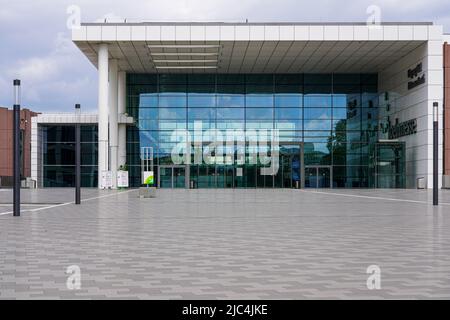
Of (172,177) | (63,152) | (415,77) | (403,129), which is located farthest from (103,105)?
(403,129)

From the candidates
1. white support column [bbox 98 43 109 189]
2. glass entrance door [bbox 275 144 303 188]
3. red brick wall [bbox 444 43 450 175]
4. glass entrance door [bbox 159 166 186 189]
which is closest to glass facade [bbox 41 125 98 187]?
glass entrance door [bbox 159 166 186 189]

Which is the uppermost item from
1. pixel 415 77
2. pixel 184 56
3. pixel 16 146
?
pixel 184 56

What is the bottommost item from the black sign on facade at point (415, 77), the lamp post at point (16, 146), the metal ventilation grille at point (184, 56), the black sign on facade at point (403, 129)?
Result: the lamp post at point (16, 146)

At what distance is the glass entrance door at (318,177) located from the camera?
59188mm

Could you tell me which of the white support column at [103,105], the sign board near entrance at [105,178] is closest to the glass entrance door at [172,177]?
the white support column at [103,105]

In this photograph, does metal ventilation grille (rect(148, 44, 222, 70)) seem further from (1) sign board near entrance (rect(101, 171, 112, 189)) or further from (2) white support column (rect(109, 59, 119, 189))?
(1) sign board near entrance (rect(101, 171, 112, 189))

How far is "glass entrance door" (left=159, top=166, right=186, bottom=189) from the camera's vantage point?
58.7 meters

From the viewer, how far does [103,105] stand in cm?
4856

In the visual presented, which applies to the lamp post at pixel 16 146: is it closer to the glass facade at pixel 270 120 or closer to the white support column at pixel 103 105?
the white support column at pixel 103 105

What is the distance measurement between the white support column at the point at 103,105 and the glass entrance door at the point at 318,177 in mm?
19645

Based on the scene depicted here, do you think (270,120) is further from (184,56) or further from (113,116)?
(113,116)

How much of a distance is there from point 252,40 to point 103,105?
12.3m

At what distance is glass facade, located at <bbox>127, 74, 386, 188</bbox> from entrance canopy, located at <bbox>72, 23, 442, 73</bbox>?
691 cm
